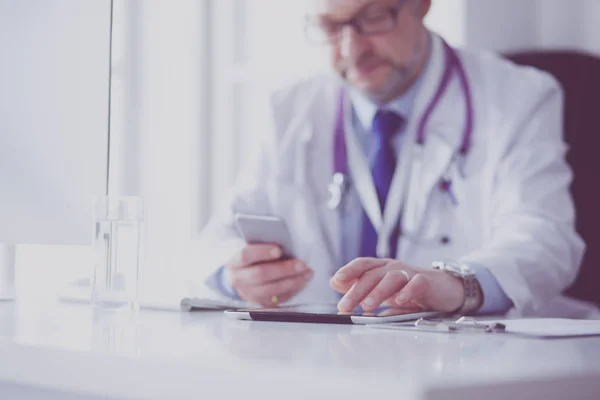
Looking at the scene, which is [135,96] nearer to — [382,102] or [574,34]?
[382,102]

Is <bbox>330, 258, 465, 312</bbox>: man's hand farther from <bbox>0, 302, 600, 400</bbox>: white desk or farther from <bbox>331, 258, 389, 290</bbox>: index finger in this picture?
<bbox>0, 302, 600, 400</bbox>: white desk

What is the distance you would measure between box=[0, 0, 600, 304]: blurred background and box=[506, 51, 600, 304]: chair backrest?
32cm

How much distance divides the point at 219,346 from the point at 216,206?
2.45m

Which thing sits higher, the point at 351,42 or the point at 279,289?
the point at 351,42

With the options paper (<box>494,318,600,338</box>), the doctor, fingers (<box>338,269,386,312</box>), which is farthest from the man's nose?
paper (<box>494,318,600,338</box>)

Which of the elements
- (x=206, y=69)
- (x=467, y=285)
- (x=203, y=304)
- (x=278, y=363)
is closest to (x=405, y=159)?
(x=467, y=285)

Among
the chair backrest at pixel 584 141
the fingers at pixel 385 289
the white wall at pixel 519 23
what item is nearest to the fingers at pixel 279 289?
the fingers at pixel 385 289

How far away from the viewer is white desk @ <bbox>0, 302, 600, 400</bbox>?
0.47 metres

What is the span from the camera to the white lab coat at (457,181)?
1691 mm

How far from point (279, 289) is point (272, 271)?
0.03 meters

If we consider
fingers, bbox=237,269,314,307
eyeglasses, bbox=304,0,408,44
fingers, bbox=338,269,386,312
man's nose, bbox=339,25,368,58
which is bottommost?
fingers, bbox=237,269,314,307

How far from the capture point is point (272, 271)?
50.6 inches

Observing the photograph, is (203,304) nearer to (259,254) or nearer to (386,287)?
(259,254)

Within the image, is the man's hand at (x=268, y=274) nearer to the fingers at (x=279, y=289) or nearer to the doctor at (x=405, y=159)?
the fingers at (x=279, y=289)
